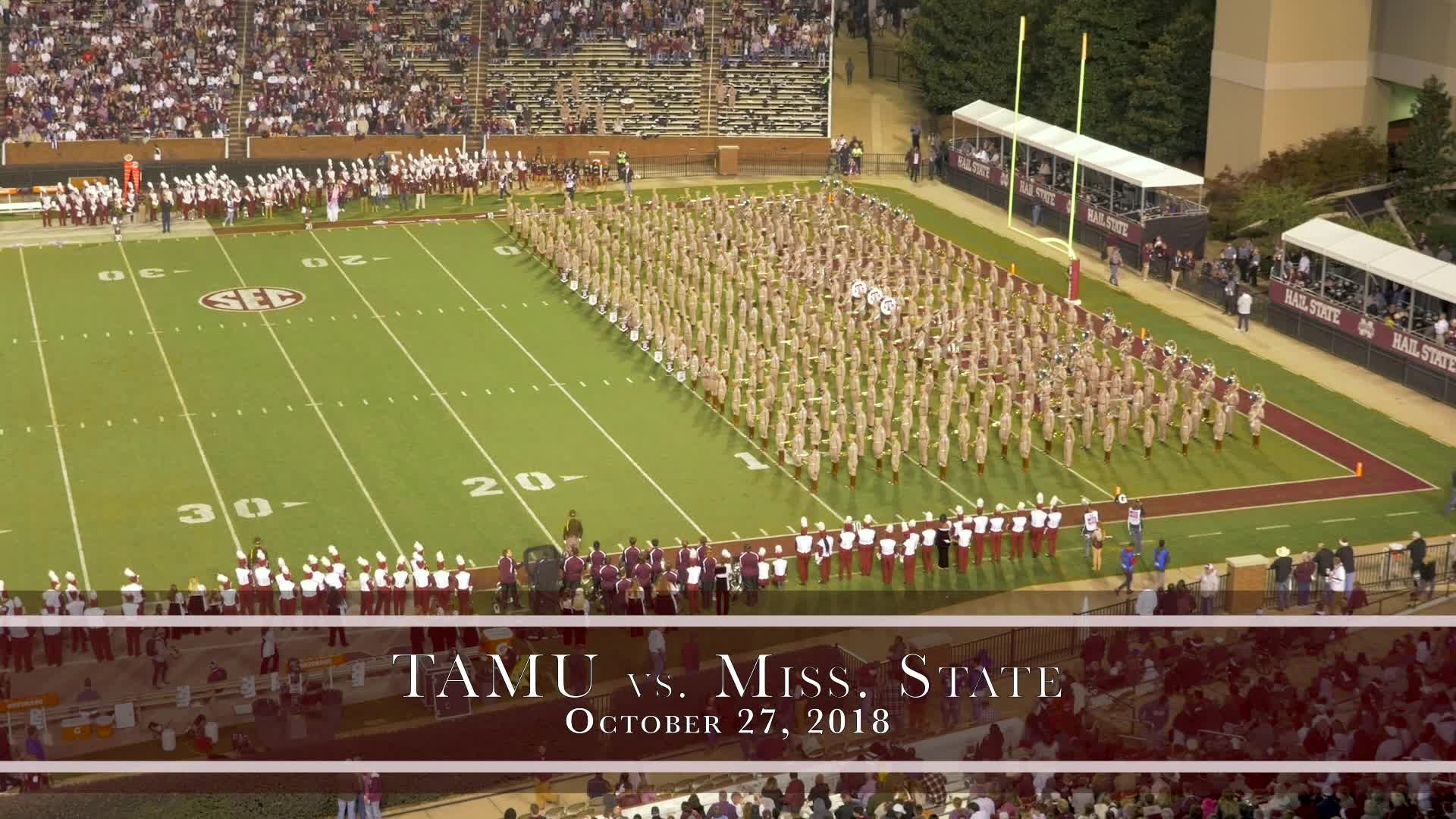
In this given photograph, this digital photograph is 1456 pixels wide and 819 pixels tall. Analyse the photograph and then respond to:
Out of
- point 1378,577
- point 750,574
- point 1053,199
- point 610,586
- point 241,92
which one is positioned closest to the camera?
point 610,586

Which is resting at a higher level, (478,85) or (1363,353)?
(478,85)

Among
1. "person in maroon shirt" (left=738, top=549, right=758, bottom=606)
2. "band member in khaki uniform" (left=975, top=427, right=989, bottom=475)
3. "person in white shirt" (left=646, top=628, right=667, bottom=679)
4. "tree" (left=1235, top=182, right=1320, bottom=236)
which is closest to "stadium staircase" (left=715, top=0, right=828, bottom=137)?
"tree" (left=1235, top=182, right=1320, bottom=236)

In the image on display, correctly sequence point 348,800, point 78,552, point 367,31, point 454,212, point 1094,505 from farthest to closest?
point 367,31 < point 454,212 < point 1094,505 < point 78,552 < point 348,800

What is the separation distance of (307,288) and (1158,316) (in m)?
18.0

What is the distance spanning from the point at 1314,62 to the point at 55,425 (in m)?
29.4

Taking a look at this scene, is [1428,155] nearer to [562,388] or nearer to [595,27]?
[562,388]

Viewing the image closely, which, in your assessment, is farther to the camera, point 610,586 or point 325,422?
point 325,422

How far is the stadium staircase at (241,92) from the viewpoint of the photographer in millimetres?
55938

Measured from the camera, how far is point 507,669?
83.7ft

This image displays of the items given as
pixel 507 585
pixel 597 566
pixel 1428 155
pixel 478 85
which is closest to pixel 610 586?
pixel 597 566

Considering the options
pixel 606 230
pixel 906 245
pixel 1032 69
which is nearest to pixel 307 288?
pixel 606 230

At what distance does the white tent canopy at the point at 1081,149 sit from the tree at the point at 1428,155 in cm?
469

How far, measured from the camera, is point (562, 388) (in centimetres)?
3697

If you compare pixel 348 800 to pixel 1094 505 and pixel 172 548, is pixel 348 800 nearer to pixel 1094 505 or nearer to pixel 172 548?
pixel 172 548
